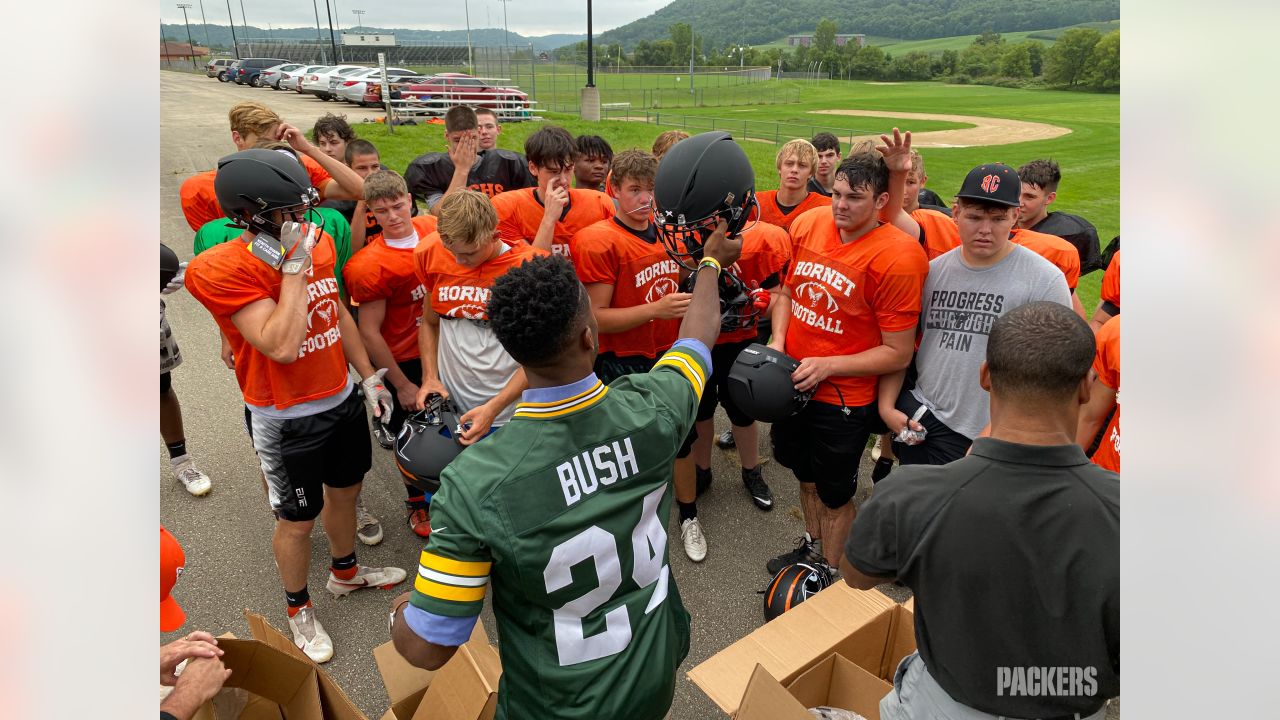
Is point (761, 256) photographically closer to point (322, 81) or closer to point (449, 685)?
point (449, 685)

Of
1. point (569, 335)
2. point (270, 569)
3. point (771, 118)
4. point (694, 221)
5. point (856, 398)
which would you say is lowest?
point (270, 569)

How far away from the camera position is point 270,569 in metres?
4.79

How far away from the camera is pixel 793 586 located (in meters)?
4.20

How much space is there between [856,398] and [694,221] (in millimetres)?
1627

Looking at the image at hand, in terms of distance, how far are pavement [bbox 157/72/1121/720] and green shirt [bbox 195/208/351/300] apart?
4.86 ft

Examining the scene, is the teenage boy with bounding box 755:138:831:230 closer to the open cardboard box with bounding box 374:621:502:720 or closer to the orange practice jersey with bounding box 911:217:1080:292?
the orange practice jersey with bounding box 911:217:1080:292

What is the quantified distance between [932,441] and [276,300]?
3.45 metres

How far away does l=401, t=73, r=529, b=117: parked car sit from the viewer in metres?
27.9

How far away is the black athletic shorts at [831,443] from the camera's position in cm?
423

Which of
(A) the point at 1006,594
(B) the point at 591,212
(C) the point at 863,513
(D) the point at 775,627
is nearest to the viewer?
(A) the point at 1006,594
